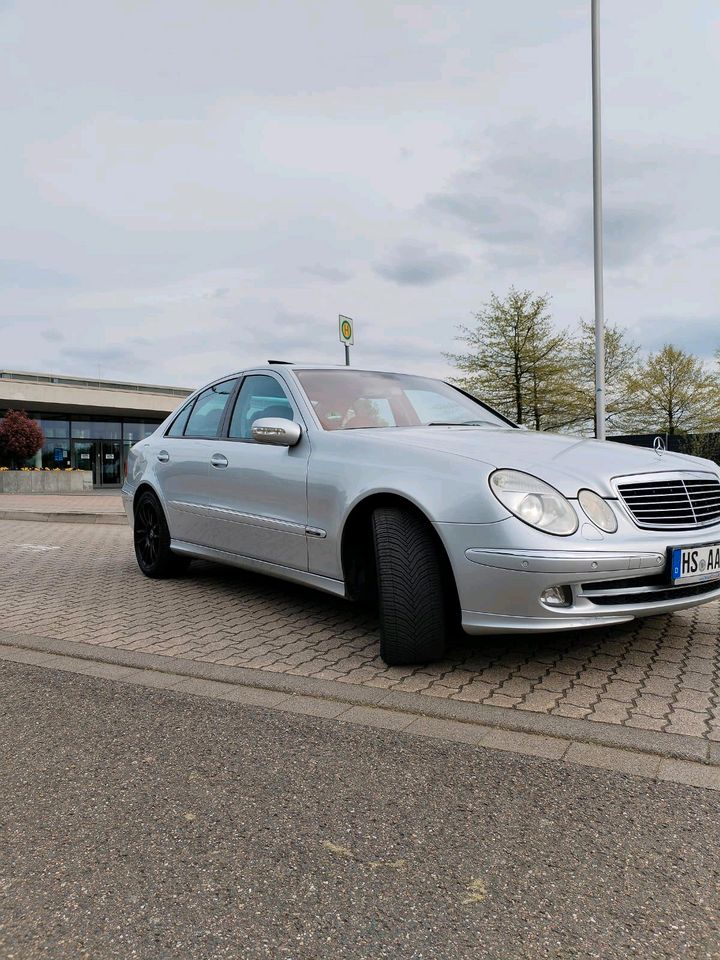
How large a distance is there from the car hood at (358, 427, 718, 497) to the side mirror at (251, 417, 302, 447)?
0.45 metres

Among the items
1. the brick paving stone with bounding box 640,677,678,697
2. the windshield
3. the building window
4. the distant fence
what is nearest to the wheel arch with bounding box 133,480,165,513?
the windshield

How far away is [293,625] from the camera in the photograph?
4.67m

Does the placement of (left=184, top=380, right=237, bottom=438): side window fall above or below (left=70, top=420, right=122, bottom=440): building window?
below

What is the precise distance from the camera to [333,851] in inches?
82.5

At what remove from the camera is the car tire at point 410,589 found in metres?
3.48

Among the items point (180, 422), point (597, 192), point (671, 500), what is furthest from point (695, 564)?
point (597, 192)

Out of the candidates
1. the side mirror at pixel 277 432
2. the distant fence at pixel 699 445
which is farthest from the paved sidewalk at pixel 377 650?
the distant fence at pixel 699 445

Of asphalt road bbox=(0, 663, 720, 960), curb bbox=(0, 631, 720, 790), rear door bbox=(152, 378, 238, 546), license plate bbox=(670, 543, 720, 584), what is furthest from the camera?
rear door bbox=(152, 378, 238, 546)

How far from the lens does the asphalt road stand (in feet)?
5.69

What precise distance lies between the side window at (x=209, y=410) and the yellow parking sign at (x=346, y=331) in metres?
6.39

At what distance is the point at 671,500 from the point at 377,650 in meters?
1.65

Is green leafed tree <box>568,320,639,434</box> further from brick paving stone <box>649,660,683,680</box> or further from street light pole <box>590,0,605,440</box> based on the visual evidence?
brick paving stone <box>649,660,683,680</box>

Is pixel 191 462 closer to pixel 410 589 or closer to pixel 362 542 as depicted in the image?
pixel 362 542

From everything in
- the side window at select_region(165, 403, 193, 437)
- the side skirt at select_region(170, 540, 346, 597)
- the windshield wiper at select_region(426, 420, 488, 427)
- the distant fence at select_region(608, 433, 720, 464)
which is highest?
the distant fence at select_region(608, 433, 720, 464)
